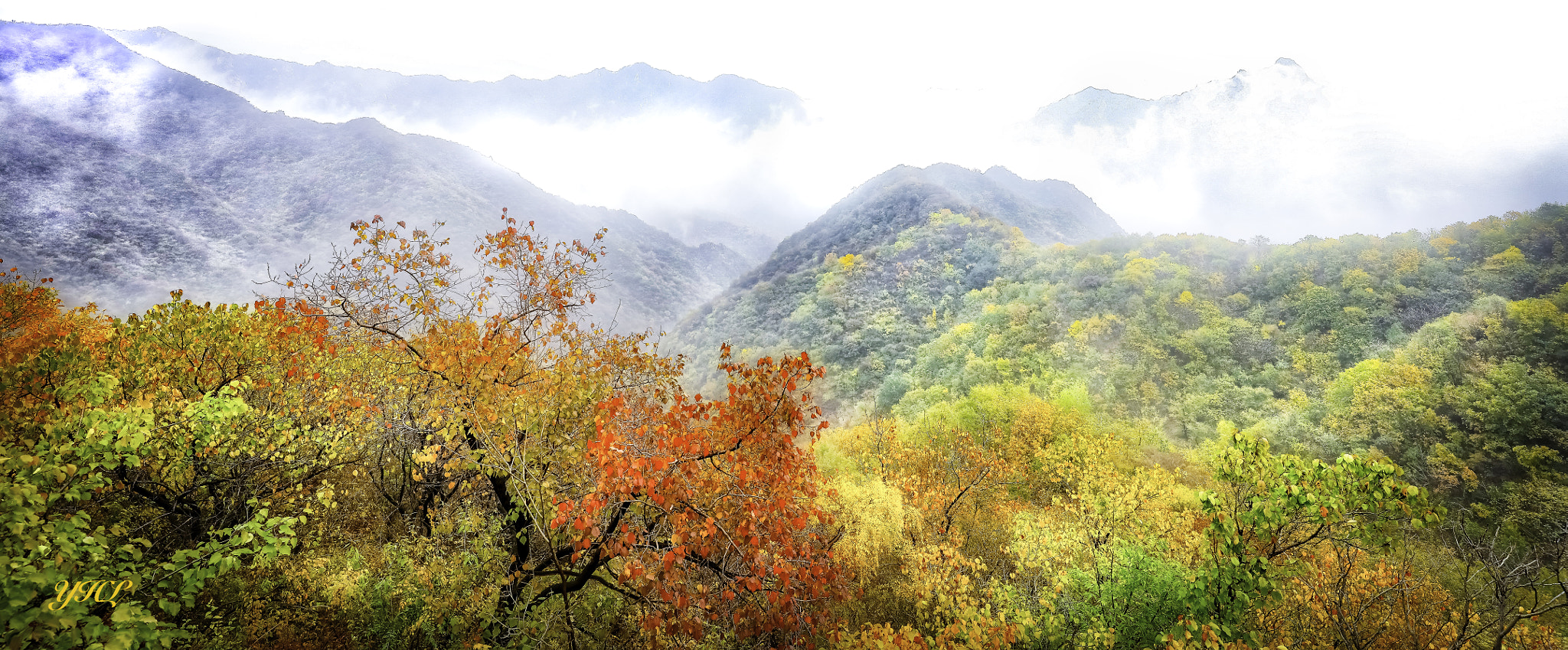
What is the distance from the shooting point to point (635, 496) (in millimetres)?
9422

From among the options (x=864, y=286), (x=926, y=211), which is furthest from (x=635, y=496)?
(x=926, y=211)

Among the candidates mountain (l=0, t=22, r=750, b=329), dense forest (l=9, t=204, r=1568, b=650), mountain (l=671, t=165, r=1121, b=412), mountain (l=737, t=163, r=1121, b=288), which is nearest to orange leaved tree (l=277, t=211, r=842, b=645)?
dense forest (l=9, t=204, r=1568, b=650)

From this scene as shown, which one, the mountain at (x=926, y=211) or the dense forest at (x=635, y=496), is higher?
the mountain at (x=926, y=211)

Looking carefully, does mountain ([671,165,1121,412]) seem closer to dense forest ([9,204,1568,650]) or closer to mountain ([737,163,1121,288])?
mountain ([737,163,1121,288])

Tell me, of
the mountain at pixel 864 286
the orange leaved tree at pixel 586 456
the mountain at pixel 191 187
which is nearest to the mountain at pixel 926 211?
the mountain at pixel 864 286

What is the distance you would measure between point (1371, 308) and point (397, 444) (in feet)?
256

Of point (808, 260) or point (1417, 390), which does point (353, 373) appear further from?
point (808, 260)

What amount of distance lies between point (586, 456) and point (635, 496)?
265 centimetres

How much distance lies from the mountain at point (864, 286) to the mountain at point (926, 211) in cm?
52

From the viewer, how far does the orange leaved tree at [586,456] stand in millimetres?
9148

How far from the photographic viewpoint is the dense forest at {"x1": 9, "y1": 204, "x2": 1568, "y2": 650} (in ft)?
29.3

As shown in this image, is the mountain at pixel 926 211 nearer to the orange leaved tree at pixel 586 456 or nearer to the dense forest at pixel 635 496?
the dense forest at pixel 635 496

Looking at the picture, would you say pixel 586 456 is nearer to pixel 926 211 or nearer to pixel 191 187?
pixel 926 211

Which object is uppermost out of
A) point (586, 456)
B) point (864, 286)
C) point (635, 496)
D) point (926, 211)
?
point (926, 211)
